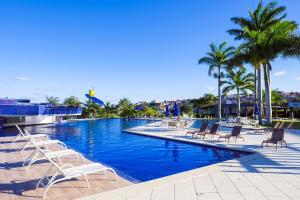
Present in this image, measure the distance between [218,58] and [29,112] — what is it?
23.0 meters

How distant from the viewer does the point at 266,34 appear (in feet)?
69.2

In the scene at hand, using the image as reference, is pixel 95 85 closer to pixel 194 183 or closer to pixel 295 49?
pixel 295 49

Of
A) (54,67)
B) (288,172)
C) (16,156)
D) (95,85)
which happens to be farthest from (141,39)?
(288,172)

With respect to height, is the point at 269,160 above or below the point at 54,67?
below

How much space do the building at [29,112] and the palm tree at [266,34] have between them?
20156 mm

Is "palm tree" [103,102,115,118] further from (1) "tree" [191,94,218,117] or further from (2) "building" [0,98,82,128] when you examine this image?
(1) "tree" [191,94,218,117]

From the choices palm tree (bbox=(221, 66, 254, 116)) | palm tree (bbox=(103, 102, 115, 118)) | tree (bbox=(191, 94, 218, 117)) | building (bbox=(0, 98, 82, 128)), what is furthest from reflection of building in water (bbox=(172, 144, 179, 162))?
tree (bbox=(191, 94, 218, 117))

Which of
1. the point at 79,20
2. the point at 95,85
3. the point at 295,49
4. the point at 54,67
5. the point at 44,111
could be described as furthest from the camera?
the point at 95,85

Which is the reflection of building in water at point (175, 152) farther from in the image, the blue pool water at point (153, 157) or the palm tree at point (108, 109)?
the palm tree at point (108, 109)

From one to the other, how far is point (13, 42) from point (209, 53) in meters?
22.4

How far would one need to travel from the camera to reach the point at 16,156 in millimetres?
8414

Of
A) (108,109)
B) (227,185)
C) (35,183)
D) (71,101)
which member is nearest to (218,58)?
(108,109)

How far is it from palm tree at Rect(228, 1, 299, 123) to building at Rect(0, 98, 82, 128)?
2016 cm

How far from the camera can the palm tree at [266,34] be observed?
20219 mm
